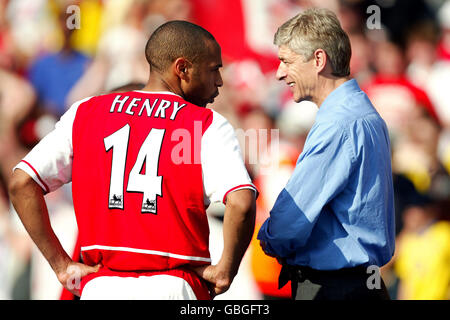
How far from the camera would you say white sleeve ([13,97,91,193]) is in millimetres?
3125

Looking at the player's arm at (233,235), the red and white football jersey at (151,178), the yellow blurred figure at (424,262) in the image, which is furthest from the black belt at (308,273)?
the yellow blurred figure at (424,262)

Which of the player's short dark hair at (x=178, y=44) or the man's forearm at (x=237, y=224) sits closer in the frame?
the man's forearm at (x=237, y=224)

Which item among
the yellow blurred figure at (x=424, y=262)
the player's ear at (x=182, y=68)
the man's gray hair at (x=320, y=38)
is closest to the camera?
the player's ear at (x=182, y=68)

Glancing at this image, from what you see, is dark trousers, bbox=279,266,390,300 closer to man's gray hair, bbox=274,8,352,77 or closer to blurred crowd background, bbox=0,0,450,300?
man's gray hair, bbox=274,8,352,77

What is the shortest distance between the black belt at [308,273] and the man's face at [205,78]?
0.89m

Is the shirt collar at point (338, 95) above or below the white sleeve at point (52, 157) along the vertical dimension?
above

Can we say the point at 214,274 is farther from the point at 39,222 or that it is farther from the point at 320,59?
the point at 320,59

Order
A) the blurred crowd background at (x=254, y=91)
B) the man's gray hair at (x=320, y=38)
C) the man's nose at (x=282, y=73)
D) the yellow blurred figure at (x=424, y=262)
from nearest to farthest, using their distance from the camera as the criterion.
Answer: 1. the man's gray hair at (x=320, y=38)
2. the man's nose at (x=282, y=73)
3. the yellow blurred figure at (x=424, y=262)
4. the blurred crowd background at (x=254, y=91)

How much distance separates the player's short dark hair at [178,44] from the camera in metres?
3.16

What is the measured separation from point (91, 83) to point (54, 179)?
3.80 m

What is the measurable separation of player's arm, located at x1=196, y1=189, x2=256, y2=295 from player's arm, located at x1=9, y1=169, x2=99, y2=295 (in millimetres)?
513

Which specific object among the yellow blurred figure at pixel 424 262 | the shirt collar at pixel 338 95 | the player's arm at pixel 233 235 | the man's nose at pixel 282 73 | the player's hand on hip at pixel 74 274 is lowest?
the yellow blurred figure at pixel 424 262

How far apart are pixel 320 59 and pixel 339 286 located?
1.04m

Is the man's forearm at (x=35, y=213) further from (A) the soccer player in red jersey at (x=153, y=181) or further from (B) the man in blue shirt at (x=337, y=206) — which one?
(B) the man in blue shirt at (x=337, y=206)
